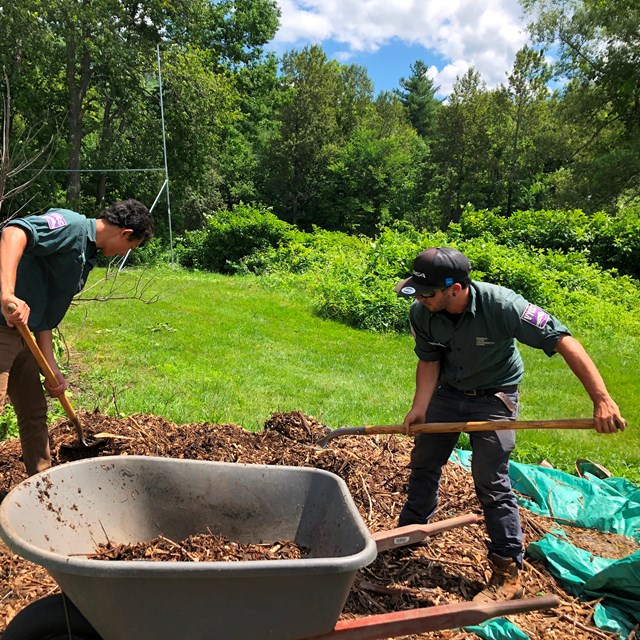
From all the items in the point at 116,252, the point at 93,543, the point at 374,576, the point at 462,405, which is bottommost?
the point at 374,576

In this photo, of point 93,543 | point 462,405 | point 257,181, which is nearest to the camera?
point 93,543

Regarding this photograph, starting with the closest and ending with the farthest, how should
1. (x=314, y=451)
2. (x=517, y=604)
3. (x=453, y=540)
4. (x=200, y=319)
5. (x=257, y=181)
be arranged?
(x=517, y=604) → (x=453, y=540) → (x=314, y=451) → (x=200, y=319) → (x=257, y=181)

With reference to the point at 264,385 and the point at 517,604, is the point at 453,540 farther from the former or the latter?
the point at 264,385

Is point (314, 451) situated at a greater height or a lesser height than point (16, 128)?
lesser

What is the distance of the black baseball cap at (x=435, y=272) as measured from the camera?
2703 millimetres

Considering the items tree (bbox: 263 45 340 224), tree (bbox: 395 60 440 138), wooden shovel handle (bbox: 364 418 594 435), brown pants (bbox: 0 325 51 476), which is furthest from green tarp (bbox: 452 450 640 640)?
tree (bbox: 395 60 440 138)

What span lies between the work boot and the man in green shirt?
2.52 m

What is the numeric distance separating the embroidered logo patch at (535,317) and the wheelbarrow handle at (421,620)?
3.84ft

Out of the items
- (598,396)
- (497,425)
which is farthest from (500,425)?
(598,396)

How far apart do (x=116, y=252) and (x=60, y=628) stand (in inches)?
75.0

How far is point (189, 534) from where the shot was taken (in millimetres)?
2668

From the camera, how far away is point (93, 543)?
246cm

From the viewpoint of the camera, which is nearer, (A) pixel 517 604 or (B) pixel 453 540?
(A) pixel 517 604

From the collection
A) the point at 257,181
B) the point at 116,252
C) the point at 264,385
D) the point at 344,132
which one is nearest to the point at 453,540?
the point at 116,252
